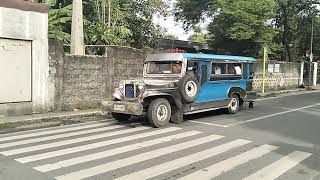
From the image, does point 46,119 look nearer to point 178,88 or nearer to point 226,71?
point 178,88

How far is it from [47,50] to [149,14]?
10593 millimetres

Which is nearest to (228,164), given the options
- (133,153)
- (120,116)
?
(133,153)

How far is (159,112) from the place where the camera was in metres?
11.5

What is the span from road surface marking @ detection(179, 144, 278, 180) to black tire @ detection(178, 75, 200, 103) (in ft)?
11.1

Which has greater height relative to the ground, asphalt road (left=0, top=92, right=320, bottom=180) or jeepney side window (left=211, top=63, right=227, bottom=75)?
jeepney side window (left=211, top=63, right=227, bottom=75)

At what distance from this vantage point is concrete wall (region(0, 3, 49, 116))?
12.7 metres

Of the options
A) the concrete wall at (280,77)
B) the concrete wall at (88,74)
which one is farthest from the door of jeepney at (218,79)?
the concrete wall at (280,77)

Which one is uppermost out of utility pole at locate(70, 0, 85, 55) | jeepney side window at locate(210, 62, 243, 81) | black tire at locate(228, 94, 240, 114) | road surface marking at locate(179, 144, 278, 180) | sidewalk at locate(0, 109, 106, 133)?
utility pole at locate(70, 0, 85, 55)

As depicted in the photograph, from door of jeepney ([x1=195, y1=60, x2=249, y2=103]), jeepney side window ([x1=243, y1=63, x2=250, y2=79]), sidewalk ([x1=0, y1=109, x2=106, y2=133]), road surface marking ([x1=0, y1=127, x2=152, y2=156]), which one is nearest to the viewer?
road surface marking ([x1=0, y1=127, x2=152, y2=156])

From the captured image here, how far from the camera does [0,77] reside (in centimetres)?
1268

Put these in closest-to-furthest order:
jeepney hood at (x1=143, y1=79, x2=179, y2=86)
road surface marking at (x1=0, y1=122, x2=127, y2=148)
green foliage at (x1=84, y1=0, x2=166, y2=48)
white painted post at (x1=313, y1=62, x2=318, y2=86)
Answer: road surface marking at (x1=0, y1=122, x2=127, y2=148), jeepney hood at (x1=143, y1=79, x2=179, y2=86), green foliage at (x1=84, y1=0, x2=166, y2=48), white painted post at (x1=313, y1=62, x2=318, y2=86)

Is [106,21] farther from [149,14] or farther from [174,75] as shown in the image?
[174,75]

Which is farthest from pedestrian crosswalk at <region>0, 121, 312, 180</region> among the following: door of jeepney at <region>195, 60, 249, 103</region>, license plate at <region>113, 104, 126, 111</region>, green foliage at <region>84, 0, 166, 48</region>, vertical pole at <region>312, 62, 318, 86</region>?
vertical pole at <region>312, 62, 318, 86</region>

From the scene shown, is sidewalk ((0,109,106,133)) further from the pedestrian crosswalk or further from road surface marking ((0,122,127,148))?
road surface marking ((0,122,127,148))
